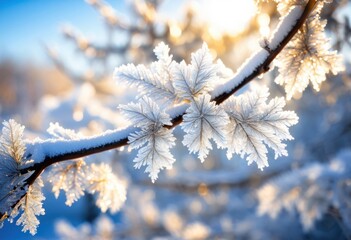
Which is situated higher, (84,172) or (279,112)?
(84,172)

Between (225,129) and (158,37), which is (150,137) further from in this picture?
(158,37)

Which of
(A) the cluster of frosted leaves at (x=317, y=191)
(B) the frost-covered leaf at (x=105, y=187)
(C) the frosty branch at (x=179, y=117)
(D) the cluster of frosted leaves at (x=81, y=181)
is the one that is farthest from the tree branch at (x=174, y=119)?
(A) the cluster of frosted leaves at (x=317, y=191)

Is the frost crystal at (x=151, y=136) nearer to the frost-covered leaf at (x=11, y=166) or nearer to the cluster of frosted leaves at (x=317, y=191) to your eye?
the frost-covered leaf at (x=11, y=166)

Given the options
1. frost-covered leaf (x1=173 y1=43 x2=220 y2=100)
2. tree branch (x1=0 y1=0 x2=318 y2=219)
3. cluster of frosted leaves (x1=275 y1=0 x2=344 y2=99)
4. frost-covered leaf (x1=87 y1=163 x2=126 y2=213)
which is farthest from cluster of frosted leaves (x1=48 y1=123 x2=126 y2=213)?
cluster of frosted leaves (x1=275 y1=0 x2=344 y2=99)

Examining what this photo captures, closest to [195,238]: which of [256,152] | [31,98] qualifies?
[256,152]

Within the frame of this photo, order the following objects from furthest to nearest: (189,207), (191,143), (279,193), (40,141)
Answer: (189,207)
(279,193)
(40,141)
(191,143)

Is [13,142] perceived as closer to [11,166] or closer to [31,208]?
[11,166]
